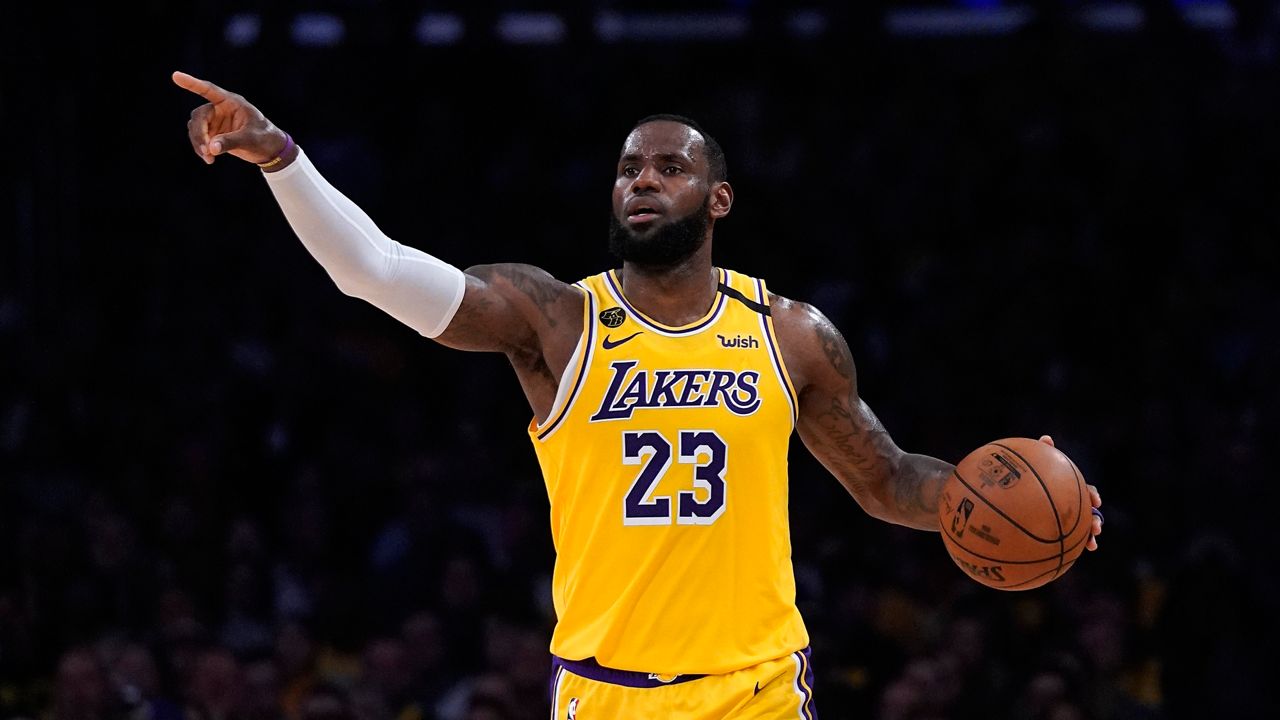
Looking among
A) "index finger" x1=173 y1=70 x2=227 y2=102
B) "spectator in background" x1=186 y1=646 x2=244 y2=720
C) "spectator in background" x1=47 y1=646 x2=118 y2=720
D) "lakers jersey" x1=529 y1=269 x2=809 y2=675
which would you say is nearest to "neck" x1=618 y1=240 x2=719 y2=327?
"lakers jersey" x1=529 y1=269 x2=809 y2=675

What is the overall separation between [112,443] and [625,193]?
615cm

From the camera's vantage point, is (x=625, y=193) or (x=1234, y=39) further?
(x=1234, y=39)

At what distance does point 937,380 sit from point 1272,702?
2843 mm

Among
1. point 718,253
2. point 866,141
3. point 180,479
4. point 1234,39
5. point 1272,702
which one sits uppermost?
point 1234,39

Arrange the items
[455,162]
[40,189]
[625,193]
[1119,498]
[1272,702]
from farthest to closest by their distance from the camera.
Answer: [455,162]
[40,189]
[1119,498]
[1272,702]
[625,193]

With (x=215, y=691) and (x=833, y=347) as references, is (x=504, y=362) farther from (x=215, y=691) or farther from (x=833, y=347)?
(x=833, y=347)

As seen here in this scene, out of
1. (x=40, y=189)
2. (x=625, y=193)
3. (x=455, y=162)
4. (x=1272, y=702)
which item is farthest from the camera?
(x=455, y=162)

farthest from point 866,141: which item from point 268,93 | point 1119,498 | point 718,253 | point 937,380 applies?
point 268,93

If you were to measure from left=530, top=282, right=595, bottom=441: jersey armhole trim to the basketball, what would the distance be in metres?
1.17

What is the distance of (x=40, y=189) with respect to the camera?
10648 mm

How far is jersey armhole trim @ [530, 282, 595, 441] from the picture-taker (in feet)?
14.9

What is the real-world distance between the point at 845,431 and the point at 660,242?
0.83 metres

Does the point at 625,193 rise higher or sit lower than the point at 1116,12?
lower

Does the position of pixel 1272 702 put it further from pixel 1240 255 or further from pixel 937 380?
pixel 1240 255
